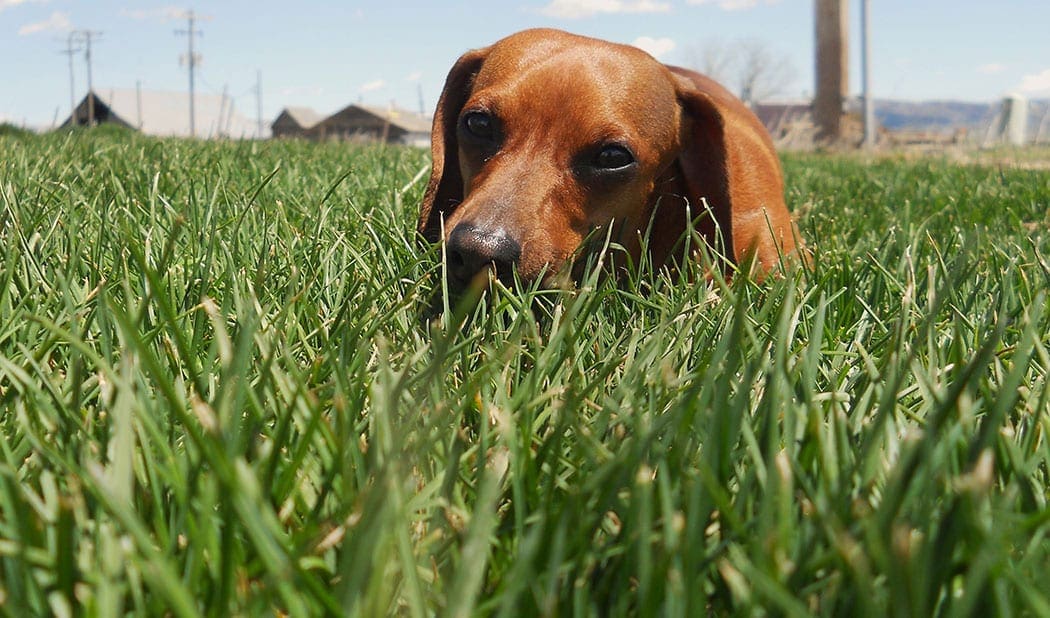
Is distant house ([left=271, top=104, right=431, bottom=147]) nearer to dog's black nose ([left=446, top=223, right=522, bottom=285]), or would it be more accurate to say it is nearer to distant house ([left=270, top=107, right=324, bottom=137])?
distant house ([left=270, top=107, right=324, bottom=137])

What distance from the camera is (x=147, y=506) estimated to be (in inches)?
32.0

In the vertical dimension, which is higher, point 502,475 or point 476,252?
point 476,252

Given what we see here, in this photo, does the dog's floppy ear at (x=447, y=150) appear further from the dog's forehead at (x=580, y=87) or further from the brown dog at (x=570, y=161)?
the dog's forehead at (x=580, y=87)

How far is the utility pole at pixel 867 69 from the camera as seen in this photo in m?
14.5

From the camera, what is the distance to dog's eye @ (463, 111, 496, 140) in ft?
7.42

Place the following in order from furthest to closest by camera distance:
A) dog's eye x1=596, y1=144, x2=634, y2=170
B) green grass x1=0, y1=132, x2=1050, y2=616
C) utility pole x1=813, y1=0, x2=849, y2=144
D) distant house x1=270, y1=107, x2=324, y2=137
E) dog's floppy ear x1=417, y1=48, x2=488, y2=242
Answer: distant house x1=270, y1=107, x2=324, y2=137 < utility pole x1=813, y1=0, x2=849, y2=144 < dog's floppy ear x1=417, y1=48, x2=488, y2=242 < dog's eye x1=596, y1=144, x2=634, y2=170 < green grass x1=0, y1=132, x2=1050, y2=616

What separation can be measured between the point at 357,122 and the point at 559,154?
50823mm

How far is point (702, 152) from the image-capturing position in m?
2.56

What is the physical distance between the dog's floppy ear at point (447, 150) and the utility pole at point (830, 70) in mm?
13599

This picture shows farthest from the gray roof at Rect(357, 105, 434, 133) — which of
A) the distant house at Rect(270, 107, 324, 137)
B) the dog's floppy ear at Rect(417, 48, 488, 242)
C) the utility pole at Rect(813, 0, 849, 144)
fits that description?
the dog's floppy ear at Rect(417, 48, 488, 242)

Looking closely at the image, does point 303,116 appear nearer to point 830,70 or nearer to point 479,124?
point 830,70

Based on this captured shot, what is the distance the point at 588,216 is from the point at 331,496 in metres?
1.41

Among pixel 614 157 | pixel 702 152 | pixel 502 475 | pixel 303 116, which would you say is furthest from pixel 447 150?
pixel 303 116

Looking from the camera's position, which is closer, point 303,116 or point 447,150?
point 447,150
